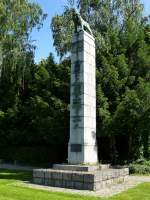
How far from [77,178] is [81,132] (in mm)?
2251

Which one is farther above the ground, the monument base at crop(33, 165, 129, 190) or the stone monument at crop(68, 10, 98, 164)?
the stone monument at crop(68, 10, 98, 164)

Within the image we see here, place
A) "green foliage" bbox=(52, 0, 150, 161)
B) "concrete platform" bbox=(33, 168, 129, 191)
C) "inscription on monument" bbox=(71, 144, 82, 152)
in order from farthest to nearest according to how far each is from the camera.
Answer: "green foliage" bbox=(52, 0, 150, 161) < "inscription on monument" bbox=(71, 144, 82, 152) < "concrete platform" bbox=(33, 168, 129, 191)

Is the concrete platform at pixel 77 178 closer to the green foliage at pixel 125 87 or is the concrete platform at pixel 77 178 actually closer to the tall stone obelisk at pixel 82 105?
the tall stone obelisk at pixel 82 105

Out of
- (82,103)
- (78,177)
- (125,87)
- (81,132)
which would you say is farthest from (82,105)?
(125,87)

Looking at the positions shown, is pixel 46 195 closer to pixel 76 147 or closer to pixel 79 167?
pixel 79 167

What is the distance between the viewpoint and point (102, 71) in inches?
805

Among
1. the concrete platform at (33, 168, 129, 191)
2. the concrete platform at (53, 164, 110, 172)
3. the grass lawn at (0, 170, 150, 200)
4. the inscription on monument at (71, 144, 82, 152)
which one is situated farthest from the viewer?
the inscription on monument at (71, 144, 82, 152)

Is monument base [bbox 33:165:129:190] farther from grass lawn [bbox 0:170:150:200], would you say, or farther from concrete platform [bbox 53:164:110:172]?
grass lawn [bbox 0:170:150:200]

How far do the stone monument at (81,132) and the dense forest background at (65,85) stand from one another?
4351 mm

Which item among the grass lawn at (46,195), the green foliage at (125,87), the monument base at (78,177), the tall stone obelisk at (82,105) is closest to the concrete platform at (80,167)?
the monument base at (78,177)

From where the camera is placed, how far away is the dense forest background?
19.5 m

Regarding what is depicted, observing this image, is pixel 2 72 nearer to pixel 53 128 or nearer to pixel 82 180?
pixel 53 128

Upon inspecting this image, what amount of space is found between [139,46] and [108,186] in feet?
34.8

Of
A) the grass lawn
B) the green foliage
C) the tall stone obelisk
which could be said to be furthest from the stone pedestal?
the green foliage
